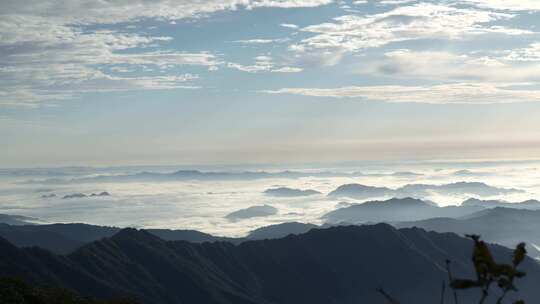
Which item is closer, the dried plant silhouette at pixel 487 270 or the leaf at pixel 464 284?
the leaf at pixel 464 284

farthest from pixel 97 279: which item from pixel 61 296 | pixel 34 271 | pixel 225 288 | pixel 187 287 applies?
pixel 61 296

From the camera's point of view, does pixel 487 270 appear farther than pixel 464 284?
Yes

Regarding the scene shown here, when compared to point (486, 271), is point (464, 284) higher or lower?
lower

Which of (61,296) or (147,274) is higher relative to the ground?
(61,296)

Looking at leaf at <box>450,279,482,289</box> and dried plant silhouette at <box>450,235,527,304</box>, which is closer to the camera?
leaf at <box>450,279,482,289</box>

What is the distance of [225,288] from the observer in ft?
625

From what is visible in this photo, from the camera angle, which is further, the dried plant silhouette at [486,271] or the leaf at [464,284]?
the dried plant silhouette at [486,271]

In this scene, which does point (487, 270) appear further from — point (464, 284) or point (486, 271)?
point (464, 284)

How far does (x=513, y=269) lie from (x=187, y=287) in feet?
579

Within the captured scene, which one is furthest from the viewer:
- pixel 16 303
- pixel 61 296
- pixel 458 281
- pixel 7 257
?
pixel 7 257

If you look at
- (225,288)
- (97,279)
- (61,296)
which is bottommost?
(225,288)

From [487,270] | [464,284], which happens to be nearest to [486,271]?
[487,270]

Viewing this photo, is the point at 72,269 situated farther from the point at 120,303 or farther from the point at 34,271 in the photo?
the point at 120,303

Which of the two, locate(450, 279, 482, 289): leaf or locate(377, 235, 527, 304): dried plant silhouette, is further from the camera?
locate(377, 235, 527, 304): dried plant silhouette
